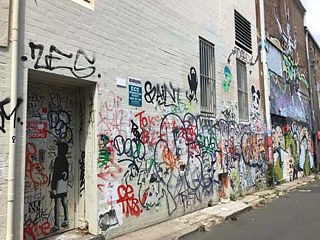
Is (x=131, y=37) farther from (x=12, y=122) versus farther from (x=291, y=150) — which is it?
(x=291, y=150)

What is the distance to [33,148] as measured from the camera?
5.58 meters

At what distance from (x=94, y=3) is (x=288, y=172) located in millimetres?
14289

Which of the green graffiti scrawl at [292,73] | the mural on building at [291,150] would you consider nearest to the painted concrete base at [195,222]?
the mural on building at [291,150]

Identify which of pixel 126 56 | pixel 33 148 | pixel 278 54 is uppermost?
pixel 278 54

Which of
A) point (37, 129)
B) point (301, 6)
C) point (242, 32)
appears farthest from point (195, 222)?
point (301, 6)

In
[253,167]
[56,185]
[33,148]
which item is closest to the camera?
[33,148]

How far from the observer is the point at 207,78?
10.1m

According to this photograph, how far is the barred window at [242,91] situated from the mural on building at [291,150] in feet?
11.3

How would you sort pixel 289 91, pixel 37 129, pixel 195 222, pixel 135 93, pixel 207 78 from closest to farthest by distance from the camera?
pixel 37 129
pixel 135 93
pixel 195 222
pixel 207 78
pixel 289 91

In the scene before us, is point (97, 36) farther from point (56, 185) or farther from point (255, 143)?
point (255, 143)

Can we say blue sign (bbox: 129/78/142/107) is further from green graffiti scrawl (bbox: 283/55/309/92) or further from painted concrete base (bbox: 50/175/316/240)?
green graffiti scrawl (bbox: 283/55/309/92)

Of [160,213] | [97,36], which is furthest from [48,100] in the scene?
[160,213]

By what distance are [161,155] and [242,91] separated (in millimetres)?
6075

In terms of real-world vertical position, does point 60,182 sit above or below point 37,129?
below
